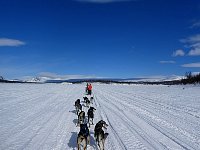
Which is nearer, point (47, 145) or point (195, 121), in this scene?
point (47, 145)

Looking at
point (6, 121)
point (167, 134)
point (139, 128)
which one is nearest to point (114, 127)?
point (139, 128)

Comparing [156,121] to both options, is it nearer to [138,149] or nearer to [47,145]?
[138,149]

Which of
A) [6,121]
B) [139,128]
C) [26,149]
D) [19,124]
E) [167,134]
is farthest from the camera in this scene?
[6,121]

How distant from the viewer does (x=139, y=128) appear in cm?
1134

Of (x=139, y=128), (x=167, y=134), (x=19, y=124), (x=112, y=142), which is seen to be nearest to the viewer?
(x=112, y=142)

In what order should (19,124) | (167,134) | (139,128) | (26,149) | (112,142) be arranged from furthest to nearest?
(19,124), (139,128), (167,134), (112,142), (26,149)

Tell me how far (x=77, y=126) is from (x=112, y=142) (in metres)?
2.91

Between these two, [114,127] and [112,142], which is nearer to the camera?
[112,142]

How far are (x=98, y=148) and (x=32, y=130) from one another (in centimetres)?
360

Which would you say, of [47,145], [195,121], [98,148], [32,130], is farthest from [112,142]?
[195,121]

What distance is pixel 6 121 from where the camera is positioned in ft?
43.0

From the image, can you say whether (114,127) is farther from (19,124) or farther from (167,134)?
(19,124)

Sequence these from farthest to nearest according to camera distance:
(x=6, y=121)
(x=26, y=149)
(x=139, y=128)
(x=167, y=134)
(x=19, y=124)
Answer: (x=6, y=121) < (x=19, y=124) < (x=139, y=128) < (x=167, y=134) < (x=26, y=149)

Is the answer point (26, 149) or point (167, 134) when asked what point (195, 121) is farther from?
point (26, 149)
